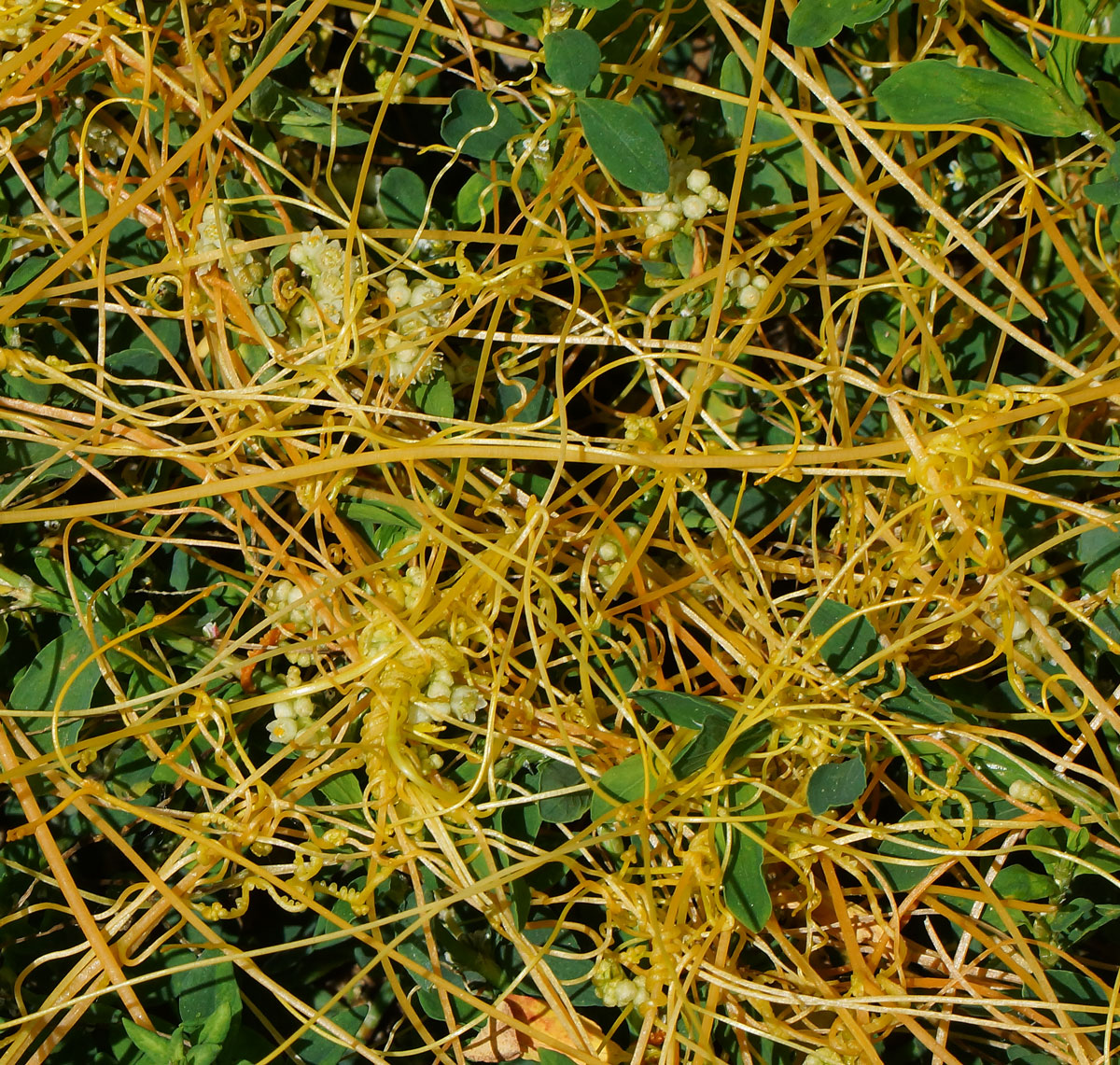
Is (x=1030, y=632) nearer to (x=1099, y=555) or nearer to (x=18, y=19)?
(x=1099, y=555)

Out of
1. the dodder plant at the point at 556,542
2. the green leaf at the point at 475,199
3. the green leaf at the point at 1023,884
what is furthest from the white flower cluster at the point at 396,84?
the green leaf at the point at 1023,884

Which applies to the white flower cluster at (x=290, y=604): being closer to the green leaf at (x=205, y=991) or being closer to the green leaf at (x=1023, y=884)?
the green leaf at (x=205, y=991)

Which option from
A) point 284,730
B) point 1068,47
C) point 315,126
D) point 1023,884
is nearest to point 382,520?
point 284,730

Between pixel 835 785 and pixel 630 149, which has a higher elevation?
pixel 630 149

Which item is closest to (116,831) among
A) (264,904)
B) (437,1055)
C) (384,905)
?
(264,904)

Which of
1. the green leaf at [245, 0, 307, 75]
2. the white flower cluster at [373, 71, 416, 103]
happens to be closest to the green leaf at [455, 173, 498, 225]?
the white flower cluster at [373, 71, 416, 103]

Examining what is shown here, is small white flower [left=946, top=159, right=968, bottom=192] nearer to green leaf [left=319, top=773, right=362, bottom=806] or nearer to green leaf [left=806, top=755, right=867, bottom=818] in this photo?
green leaf [left=806, top=755, right=867, bottom=818]
